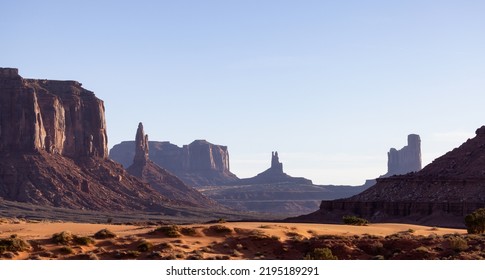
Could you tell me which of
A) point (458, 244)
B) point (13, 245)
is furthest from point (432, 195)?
point (13, 245)

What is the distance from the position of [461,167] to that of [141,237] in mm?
71851

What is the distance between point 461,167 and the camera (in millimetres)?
111312

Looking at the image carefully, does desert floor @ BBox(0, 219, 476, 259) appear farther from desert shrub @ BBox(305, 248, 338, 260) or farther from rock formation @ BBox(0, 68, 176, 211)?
rock formation @ BBox(0, 68, 176, 211)

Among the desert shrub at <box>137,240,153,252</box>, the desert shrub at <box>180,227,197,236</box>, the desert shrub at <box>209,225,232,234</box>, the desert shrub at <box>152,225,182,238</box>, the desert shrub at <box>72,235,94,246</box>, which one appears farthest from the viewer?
the desert shrub at <box>209,225,232,234</box>

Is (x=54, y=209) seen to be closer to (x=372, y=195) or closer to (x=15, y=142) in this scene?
(x=15, y=142)

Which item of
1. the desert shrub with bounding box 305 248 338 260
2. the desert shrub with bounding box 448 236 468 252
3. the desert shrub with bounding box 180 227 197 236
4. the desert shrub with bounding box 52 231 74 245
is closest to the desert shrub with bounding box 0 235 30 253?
the desert shrub with bounding box 52 231 74 245

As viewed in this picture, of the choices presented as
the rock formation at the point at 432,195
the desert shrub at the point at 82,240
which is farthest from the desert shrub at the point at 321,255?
the rock formation at the point at 432,195

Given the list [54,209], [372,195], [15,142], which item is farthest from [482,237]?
[15,142]

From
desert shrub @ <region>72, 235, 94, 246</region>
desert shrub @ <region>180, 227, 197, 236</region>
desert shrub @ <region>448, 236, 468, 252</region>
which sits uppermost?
desert shrub @ <region>180, 227, 197, 236</region>

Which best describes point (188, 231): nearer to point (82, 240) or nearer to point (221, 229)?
point (221, 229)

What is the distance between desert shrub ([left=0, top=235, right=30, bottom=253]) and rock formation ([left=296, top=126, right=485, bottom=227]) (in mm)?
56576

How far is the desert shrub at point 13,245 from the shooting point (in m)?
41.7

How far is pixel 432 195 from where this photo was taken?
340 feet

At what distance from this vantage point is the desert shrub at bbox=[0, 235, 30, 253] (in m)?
41.7
